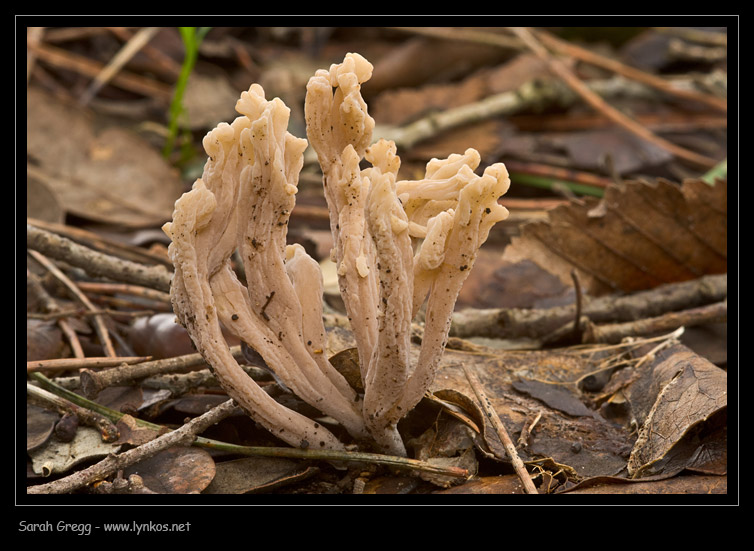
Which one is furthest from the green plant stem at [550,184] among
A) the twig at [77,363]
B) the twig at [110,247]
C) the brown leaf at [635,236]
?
the twig at [77,363]

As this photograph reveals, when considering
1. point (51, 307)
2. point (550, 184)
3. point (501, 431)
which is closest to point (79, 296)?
point (51, 307)

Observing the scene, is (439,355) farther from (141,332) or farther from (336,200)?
(141,332)

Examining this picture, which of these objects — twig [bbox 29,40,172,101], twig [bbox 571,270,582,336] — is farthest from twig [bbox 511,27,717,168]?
twig [bbox 29,40,172,101]

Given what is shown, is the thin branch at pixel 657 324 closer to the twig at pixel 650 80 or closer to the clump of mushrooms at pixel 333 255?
the clump of mushrooms at pixel 333 255

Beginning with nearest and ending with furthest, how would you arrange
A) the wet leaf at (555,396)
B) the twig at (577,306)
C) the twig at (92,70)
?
the wet leaf at (555,396) < the twig at (577,306) < the twig at (92,70)

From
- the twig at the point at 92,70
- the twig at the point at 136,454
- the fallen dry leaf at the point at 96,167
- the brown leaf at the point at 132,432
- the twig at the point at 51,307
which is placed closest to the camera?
the twig at the point at 136,454

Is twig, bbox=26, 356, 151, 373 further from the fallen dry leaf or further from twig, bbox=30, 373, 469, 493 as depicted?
the fallen dry leaf

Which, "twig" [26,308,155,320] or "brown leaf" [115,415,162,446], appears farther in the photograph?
"twig" [26,308,155,320]

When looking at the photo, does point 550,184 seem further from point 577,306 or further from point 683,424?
point 683,424
